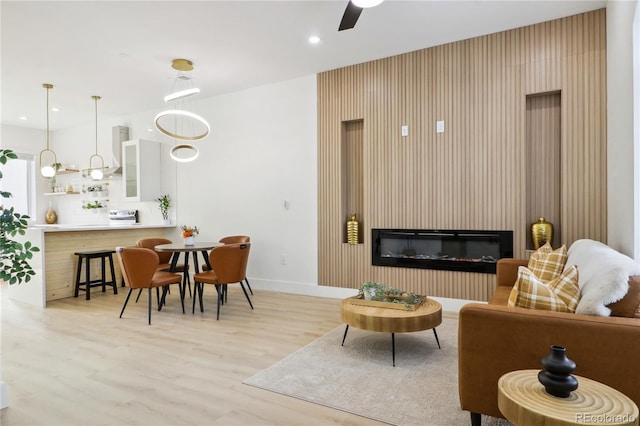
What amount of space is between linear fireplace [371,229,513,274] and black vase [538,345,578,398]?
2.97 m

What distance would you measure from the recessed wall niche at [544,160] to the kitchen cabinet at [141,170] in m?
6.00

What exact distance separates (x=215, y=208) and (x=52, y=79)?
9.61 ft

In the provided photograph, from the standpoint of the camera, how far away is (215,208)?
6430mm

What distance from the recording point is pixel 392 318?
2.81 metres

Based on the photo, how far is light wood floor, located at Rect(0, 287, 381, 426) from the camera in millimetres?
2207

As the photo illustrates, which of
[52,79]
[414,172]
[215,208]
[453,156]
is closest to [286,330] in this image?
[414,172]

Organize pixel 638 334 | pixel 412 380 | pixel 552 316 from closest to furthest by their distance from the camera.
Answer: pixel 638 334
pixel 552 316
pixel 412 380

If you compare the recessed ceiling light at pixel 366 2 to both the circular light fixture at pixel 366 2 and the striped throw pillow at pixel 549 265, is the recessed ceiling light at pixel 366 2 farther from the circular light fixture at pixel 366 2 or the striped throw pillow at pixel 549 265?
the striped throw pillow at pixel 549 265

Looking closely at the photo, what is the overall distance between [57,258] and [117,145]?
2873mm

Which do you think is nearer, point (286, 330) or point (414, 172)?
point (286, 330)

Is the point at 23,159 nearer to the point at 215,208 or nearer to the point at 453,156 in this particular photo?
the point at 215,208

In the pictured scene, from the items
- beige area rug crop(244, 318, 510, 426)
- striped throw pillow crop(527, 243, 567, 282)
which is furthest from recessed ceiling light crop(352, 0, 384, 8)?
beige area rug crop(244, 318, 510, 426)

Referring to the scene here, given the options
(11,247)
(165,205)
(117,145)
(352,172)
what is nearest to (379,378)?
(11,247)

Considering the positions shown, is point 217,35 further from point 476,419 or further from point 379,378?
point 476,419
